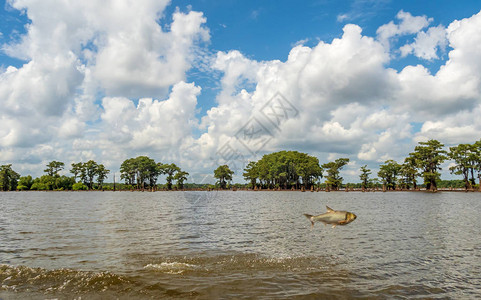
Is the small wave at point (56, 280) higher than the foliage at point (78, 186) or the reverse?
higher

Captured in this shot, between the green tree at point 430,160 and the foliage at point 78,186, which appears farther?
the foliage at point 78,186

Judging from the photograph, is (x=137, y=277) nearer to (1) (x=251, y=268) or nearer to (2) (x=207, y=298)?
(2) (x=207, y=298)

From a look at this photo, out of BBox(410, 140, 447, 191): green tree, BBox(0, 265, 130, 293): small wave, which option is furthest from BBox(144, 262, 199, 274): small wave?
BBox(410, 140, 447, 191): green tree

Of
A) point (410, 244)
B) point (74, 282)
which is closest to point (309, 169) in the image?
point (410, 244)

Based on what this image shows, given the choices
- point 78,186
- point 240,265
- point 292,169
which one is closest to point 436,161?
point 292,169

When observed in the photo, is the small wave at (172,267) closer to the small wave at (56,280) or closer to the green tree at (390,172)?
the small wave at (56,280)

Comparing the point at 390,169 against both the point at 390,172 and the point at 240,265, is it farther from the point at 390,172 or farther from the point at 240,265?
the point at 240,265

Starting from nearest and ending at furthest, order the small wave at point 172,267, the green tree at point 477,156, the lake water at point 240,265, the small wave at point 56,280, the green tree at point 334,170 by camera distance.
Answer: the lake water at point 240,265, the small wave at point 56,280, the small wave at point 172,267, the green tree at point 477,156, the green tree at point 334,170

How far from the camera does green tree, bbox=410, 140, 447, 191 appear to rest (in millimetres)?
121938

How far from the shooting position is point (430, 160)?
125 m

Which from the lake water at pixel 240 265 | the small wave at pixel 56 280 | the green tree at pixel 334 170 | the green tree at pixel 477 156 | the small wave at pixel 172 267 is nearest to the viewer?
the lake water at pixel 240 265

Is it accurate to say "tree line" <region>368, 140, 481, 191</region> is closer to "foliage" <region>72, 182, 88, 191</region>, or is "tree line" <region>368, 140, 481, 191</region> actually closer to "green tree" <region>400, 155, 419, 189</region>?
"green tree" <region>400, 155, 419, 189</region>

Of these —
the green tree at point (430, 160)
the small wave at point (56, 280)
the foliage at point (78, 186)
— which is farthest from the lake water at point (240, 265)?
the foliage at point (78, 186)

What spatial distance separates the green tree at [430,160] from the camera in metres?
122
